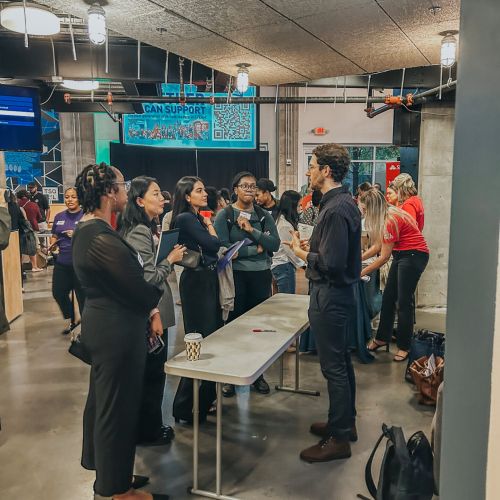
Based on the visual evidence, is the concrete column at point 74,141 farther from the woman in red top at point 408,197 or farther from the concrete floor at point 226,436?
the woman in red top at point 408,197

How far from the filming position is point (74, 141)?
11883mm

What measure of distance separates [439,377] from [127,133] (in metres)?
11.1

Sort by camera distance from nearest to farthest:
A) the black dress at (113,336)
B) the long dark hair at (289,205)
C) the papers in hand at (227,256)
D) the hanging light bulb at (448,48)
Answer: the black dress at (113,336), the papers in hand at (227,256), the hanging light bulb at (448,48), the long dark hair at (289,205)

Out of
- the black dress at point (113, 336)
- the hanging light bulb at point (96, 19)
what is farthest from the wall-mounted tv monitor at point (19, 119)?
the black dress at point (113, 336)

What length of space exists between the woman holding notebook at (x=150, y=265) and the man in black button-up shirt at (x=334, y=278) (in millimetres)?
725

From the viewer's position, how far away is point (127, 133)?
12586 millimetres

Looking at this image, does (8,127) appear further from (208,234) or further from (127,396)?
(127,396)

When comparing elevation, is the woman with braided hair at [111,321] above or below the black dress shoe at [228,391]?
above

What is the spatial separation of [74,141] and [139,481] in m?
11.0

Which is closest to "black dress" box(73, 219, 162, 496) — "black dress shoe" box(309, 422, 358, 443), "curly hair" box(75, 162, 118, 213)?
"curly hair" box(75, 162, 118, 213)

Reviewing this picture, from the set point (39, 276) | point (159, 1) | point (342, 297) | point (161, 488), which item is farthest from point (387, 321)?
point (39, 276)

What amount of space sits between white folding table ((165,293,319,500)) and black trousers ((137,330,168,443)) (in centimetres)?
35

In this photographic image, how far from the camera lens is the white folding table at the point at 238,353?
199 cm

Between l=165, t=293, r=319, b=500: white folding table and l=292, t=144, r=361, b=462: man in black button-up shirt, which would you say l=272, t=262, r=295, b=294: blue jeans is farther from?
l=292, t=144, r=361, b=462: man in black button-up shirt
